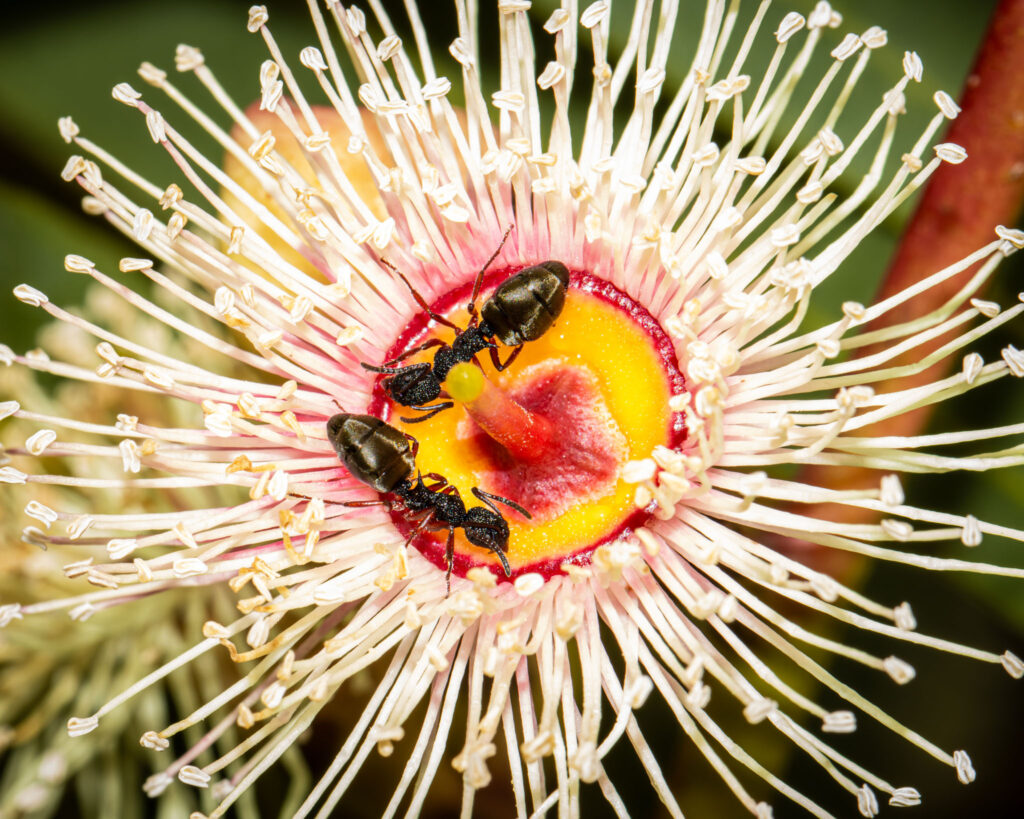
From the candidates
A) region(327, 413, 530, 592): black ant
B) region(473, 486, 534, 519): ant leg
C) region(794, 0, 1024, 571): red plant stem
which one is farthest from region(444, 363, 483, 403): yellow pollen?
region(794, 0, 1024, 571): red plant stem

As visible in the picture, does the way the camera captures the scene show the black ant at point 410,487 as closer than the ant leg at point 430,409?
Yes

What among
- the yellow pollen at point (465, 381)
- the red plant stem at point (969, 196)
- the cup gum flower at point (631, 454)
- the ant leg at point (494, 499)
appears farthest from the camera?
the ant leg at point (494, 499)

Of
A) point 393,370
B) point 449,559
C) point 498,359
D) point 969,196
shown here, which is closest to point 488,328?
point 498,359

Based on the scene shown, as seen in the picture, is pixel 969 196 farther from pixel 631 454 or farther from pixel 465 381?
pixel 465 381

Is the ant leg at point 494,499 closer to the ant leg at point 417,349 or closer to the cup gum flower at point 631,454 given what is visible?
the cup gum flower at point 631,454

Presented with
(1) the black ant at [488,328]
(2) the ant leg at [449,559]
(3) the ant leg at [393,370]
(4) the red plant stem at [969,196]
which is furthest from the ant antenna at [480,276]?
(4) the red plant stem at [969,196]

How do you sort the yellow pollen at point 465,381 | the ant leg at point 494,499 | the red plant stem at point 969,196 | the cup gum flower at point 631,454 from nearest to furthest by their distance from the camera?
the cup gum flower at point 631,454, the yellow pollen at point 465,381, the red plant stem at point 969,196, the ant leg at point 494,499

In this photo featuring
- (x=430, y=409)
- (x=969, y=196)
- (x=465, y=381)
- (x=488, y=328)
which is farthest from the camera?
(x=430, y=409)
